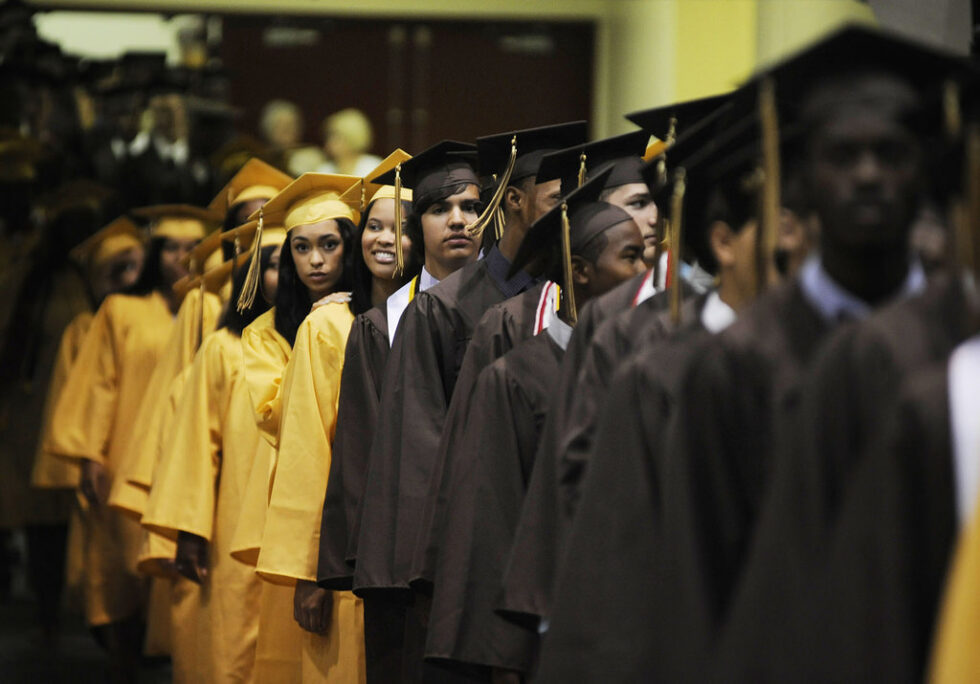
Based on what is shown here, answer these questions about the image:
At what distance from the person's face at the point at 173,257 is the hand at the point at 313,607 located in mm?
3073

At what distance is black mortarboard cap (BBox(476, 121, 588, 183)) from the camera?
4602 millimetres

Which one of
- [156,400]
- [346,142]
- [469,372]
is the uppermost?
[346,142]

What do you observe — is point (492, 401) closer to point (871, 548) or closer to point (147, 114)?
point (871, 548)

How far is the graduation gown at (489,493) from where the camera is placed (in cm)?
379

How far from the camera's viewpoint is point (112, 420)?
24.4 feet

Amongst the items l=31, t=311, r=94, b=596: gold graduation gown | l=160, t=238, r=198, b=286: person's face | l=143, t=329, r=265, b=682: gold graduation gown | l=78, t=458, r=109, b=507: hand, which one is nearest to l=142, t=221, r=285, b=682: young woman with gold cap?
l=143, t=329, r=265, b=682: gold graduation gown

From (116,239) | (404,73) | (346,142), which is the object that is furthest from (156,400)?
(404,73)

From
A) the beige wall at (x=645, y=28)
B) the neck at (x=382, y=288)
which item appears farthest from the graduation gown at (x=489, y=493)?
the beige wall at (x=645, y=28)

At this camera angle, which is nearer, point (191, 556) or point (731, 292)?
point (731, 292)

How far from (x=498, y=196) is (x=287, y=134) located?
7.14 meters

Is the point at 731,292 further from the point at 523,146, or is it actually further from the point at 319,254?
the point at 319,254

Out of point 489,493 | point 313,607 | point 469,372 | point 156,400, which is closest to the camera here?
Result: point 489,493

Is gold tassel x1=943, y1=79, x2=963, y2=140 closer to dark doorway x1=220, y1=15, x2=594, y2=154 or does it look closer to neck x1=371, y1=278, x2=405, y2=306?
neck x1=371, y1=278, x2=405, y2=306

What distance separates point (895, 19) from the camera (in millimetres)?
4559
